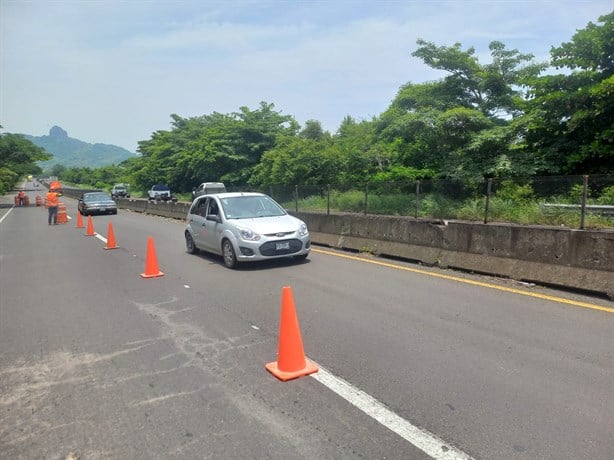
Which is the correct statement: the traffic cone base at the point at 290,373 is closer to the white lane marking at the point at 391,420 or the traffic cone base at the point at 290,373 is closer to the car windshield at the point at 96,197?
the white lane marking at the point at 391,420

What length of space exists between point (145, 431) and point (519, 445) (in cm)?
252

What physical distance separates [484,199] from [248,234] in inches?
282

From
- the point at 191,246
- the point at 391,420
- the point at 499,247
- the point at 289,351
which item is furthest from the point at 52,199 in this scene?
the point at 391,420

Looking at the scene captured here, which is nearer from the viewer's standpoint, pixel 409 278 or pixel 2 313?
pixel 2 313

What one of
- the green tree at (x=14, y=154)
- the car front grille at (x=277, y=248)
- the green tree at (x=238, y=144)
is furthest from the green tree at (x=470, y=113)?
the green tree at (x=14, y=154)

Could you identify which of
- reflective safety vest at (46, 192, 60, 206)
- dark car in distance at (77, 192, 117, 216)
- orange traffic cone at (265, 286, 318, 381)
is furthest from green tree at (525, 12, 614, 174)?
dark car in distance at (77, 192, 117, 216)

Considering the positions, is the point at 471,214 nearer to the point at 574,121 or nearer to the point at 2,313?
the point at 574,121

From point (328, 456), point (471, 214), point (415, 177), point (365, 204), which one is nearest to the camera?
point (328, 456)

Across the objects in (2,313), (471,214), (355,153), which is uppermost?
(355,153)

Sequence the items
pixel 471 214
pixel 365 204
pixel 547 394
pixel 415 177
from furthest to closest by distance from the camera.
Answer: pixel 415 177, pixel 365 204, pixel 471 214, pixel 547 394

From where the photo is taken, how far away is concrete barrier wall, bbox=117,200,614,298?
722 centimetres

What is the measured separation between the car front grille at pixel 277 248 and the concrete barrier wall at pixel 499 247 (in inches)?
90.2

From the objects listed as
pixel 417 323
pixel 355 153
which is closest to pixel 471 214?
pixel 417 323

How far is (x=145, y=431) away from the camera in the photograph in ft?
11.5
